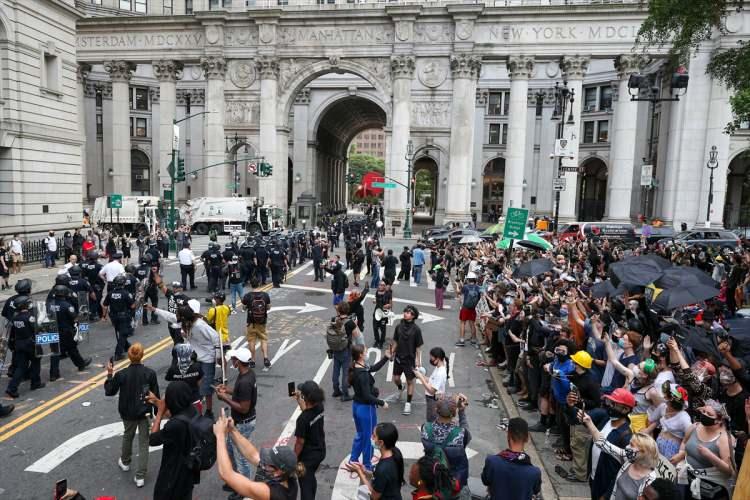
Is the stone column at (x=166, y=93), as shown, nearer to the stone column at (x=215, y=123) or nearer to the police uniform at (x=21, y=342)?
the stone column at (x=215, y=123)

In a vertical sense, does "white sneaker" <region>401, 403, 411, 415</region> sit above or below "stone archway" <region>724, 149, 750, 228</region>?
below

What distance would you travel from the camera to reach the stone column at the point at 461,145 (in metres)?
40.4

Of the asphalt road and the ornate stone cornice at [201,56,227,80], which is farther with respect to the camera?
the ornate stone cornice at [201,56,227,80]

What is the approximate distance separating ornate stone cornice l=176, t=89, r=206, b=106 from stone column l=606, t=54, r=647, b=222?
1604 inches

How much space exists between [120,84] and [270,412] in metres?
43.0

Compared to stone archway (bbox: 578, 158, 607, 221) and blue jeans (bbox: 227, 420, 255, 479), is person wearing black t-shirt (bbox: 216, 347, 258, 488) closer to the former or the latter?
blue jeans (bbox: 227, 420, 255, 479)

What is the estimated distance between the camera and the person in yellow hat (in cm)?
695

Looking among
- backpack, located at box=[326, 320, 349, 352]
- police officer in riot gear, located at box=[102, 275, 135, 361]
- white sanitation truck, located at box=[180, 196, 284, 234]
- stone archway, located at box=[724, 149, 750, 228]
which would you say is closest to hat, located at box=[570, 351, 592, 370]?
backpack, located at box=[326, 320, 349, 352]

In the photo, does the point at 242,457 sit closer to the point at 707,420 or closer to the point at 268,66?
the point at 707,420

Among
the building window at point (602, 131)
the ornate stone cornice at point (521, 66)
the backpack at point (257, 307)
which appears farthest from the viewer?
the building window at point (602, 131)

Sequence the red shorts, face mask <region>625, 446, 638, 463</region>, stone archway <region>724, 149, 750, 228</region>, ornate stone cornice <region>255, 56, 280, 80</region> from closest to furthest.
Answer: face mask <region>625, 446, 638, 463</region> < the red shorts < ornate stone cornice <region>255, 56, 280, 80</region> < stone archway <region>724, 149, 750, 228</region>

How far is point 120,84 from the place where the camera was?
43.8m

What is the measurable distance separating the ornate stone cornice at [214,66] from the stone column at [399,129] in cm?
1379

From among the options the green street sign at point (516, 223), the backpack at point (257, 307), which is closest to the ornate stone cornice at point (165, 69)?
the green street sign at point (516, 223)
